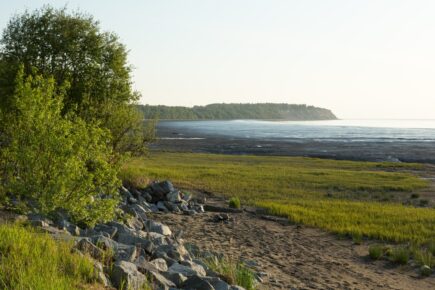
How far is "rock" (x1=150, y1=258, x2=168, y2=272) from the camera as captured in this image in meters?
9.93

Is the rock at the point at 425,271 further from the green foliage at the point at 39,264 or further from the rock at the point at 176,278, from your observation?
the green foliage at the point at 39,264

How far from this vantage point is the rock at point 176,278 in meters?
9.39

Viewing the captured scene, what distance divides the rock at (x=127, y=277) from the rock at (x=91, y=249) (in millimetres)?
935

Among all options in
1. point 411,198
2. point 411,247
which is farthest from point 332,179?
point 411,247

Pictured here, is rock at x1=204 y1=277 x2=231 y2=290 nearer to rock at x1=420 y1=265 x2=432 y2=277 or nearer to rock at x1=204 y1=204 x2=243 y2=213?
rock at x1=420 y1=265 x2=432 y2=277

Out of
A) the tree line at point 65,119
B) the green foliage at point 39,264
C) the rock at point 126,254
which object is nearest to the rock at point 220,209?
the tree line at point 65,119

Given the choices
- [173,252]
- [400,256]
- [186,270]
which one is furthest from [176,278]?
[400,256]

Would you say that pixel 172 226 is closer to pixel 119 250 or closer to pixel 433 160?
pixel 119 250

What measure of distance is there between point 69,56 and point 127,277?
2782cm

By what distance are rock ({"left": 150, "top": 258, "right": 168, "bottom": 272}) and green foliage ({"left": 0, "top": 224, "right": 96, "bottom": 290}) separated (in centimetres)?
185

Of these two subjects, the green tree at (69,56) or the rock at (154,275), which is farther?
the green tree at (69,56)

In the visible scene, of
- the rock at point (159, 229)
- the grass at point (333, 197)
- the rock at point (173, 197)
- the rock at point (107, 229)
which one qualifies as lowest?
the grass at point (333, 197)

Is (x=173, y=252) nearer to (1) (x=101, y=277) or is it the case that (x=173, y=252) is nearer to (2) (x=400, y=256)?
(1) (x=101, y=277)

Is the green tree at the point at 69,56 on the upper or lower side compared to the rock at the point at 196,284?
upper
